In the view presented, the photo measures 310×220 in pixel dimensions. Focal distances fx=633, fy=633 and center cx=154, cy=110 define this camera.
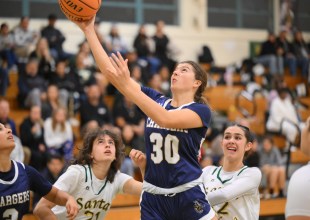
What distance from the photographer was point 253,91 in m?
13.8

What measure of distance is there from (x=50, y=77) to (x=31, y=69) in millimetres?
471

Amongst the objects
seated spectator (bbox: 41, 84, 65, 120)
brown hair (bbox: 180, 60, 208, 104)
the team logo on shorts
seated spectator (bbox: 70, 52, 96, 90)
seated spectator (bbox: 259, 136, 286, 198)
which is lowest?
seated spectator (bbox: 259, 136, 286, 198)

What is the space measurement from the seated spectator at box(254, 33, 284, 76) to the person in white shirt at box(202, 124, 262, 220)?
1004 centimetres

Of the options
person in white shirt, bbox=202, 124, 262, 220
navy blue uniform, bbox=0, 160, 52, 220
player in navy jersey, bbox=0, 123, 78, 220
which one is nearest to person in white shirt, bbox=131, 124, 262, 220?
person in white shirt, bbox=202, 124, 262, 220

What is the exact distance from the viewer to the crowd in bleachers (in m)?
9.31

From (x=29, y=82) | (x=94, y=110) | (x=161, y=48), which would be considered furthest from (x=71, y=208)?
(x=161, y=48)

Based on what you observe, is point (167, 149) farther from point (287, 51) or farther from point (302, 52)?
point (302, 52)

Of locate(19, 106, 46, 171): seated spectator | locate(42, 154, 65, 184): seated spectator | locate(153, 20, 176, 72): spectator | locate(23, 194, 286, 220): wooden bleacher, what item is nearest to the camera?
locate(23, 194, 286, 220): wooden bleacher

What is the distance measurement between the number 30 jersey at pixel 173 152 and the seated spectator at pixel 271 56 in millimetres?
11064

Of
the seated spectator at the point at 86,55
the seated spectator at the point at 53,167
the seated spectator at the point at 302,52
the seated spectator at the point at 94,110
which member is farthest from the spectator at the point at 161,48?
the seated spectator at the point at 53,167

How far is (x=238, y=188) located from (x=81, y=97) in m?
6.21

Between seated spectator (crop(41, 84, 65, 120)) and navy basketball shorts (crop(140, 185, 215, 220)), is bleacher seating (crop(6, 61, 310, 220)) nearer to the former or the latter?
seated spectator (crop(41, 84, 65, 120))

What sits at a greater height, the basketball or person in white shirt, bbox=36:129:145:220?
the basketball

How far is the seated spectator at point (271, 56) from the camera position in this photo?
50.3 ft
